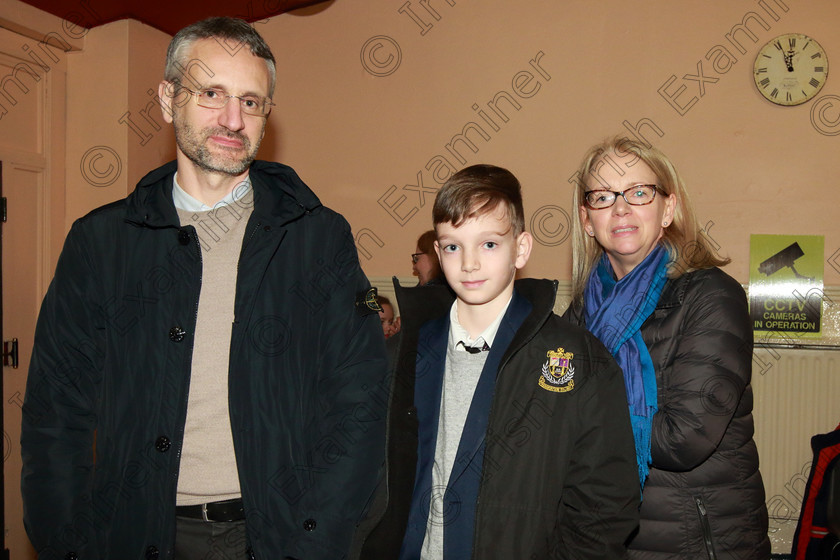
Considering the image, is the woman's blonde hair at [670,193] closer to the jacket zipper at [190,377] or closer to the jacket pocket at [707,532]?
the jacket pocket at [707,532]

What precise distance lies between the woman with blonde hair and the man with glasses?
0.65 m

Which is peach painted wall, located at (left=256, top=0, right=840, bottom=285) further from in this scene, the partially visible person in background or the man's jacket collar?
the man's jacket collar

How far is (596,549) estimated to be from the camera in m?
1.36

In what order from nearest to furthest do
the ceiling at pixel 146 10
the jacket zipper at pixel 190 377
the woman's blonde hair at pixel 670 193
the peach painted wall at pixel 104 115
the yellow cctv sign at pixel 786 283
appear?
the jacket zipper at pixel 190 377, the woman's blonde hair at pixel 670 193, the ceiling at pixel 146 10, the peach painted wall at pixel 104 115, the yellow cctv sign at pixel 786 283

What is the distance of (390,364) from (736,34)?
3365 mm

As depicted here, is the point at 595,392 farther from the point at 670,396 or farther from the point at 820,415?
the point at 820,415

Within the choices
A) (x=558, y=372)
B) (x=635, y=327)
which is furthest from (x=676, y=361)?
(x=558, y=372)

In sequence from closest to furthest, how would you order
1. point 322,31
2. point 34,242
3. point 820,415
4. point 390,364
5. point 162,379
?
point 162,379, point 390,364, point 34,242, point 820,415, point 322,31

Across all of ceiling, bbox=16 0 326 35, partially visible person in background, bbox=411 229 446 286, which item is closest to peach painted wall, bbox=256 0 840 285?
partially visible person in background, bbox=411 229 446 286

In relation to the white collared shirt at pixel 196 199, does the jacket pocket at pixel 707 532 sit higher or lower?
lower

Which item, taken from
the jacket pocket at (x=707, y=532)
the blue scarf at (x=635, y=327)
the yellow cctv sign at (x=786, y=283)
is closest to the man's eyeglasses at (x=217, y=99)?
the blue scarf at (x=635, y=327)

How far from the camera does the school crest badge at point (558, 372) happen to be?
4.61 ft

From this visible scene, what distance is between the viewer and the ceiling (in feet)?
10.9

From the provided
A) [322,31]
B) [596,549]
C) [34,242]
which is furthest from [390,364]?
[322,31]
